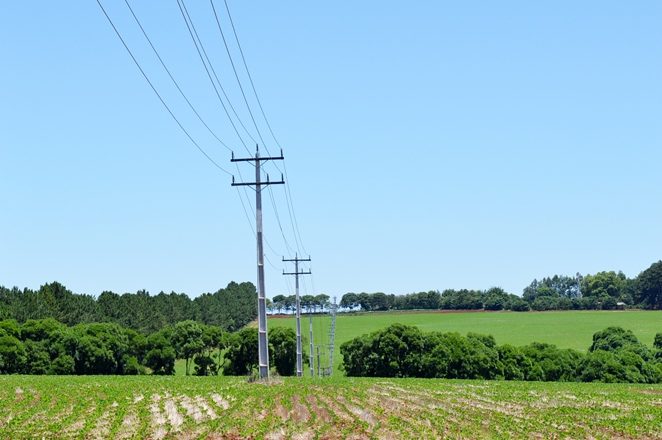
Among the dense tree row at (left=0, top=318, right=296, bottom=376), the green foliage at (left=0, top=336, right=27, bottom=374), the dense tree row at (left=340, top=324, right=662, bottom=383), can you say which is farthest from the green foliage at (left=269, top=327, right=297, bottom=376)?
the green foliage at (left=0, top=336, right=27, bottom=374)

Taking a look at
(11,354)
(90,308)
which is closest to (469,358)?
(11,354)

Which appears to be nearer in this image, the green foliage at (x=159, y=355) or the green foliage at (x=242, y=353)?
the green foliage at (x=159, y=355)

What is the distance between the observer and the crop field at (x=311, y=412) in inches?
1325

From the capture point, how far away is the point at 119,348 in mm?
103125

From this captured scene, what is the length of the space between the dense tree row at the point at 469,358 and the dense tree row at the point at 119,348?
1612 centimetres

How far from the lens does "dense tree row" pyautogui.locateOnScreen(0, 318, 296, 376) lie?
96188mm

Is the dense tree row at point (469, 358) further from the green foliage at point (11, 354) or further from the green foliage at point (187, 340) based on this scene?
the green foliage at point (11, 354)

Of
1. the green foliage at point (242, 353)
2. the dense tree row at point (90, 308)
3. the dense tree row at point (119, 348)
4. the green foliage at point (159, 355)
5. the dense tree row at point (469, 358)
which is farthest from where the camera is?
the dense tree row at point (90, 308)

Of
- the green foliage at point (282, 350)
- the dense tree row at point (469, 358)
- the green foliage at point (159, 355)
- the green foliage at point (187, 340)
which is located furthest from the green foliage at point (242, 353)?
the dense tree row at point (469, 358)

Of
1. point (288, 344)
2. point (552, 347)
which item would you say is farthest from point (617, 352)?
point (288, 344)

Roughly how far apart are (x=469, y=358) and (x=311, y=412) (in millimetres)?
65778

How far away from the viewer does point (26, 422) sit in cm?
3594

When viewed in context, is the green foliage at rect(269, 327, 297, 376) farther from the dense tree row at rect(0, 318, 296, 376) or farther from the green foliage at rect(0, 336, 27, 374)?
the green foliage at rect(0, 336, 27, 374)

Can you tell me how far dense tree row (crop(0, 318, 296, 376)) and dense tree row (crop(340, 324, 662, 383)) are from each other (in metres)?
16.1
